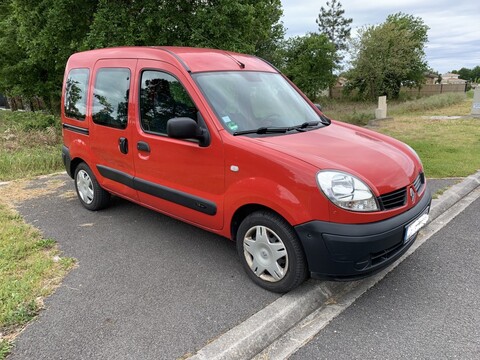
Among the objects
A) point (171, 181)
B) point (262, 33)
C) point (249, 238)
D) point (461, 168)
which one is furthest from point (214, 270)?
point (262, 33)

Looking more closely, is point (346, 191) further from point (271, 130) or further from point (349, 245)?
point (271, 130)

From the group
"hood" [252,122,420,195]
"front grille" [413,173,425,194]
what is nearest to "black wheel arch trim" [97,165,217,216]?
"hood" [252,122,420,195]

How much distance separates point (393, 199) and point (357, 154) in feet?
1.45

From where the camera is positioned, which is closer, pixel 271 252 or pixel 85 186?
pixel 271 252

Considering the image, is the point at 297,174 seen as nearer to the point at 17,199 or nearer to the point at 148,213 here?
the point at 148,213

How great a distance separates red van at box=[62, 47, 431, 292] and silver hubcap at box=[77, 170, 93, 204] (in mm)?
504

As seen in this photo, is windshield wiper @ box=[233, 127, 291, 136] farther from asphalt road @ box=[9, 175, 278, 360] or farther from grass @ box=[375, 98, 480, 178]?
grass @ box=[375, 98, 480, 178]

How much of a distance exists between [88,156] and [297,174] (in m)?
3.18

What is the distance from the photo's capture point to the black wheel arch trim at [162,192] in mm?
3470

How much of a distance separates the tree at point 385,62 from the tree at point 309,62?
2914 millimetres

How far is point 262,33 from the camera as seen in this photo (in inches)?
524

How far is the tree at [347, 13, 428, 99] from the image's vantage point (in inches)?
1453

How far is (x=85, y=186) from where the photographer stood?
5207 mm

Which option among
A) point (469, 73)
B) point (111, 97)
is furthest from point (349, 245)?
point (469, 73)
